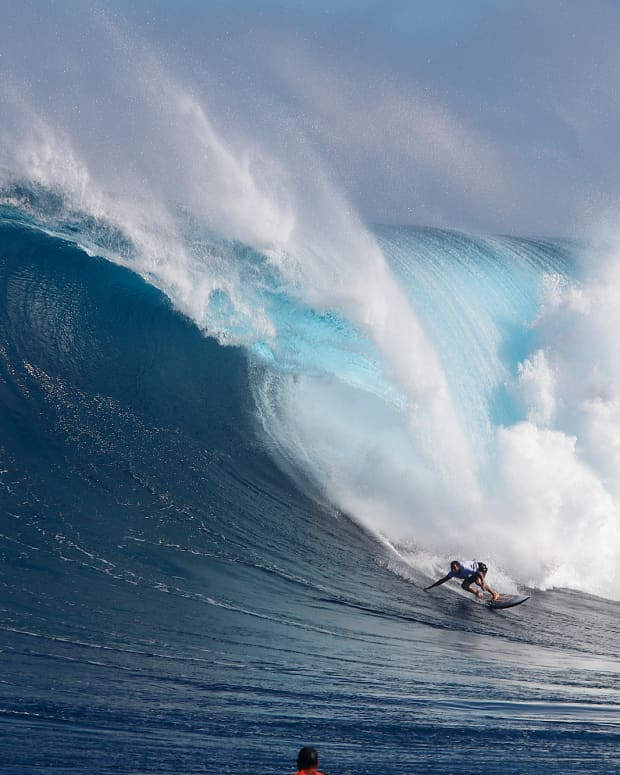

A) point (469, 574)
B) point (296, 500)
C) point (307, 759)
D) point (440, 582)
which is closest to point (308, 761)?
point (307, 759)

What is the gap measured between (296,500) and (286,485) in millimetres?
394

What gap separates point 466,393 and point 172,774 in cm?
1178

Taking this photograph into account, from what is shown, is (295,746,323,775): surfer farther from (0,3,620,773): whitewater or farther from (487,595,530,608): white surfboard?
(487,595,530,608): white surfboard

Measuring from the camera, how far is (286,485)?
39.0ft

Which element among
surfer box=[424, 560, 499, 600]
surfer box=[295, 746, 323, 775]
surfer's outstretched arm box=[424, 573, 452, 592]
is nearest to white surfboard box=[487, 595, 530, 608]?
surfer box=[424, 560, 499, 600]

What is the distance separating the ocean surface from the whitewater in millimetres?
39

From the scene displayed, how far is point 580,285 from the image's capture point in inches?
686

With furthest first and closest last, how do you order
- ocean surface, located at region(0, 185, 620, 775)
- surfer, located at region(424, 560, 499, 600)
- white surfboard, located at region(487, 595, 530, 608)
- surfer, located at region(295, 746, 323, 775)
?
surfer, located at region(424, 560, 499, 600) < white surfboard, located at region(487, 595, 530, 608) < ocean surface, located at region(0, 185, 620, 775) < surfer, located at region(295, 746, 323, 775)

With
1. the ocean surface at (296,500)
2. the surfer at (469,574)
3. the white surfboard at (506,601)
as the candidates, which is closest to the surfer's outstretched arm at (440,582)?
the surfer at (469,574)

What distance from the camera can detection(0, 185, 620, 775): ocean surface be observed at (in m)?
5.18

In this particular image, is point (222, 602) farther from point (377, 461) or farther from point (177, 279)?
point (177, 279)

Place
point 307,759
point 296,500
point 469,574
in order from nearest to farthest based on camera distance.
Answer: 1. point 307,759
2. point 469,574
3. point 296,500

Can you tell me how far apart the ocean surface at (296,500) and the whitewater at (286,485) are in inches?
1.5

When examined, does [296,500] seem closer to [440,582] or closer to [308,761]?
[440,582]
